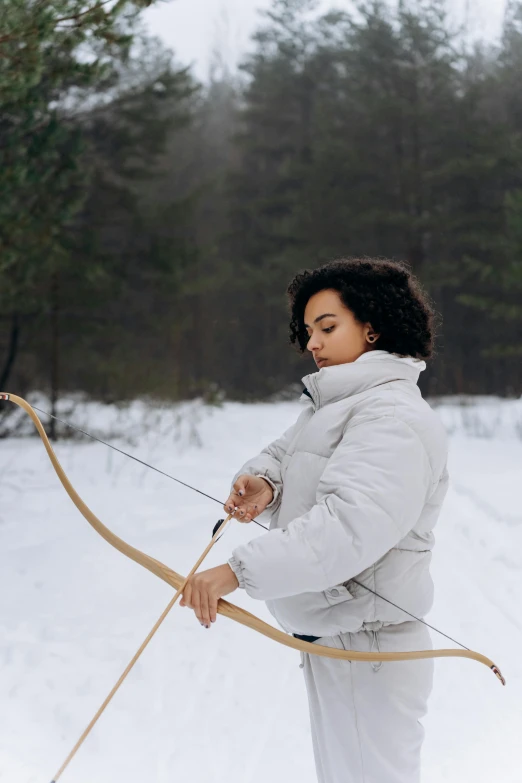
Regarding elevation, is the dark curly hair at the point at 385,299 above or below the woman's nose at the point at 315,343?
above

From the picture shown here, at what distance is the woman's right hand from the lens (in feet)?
5.08

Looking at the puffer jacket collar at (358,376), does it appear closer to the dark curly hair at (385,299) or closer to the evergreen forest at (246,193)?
the dark curly hair at (385,299)

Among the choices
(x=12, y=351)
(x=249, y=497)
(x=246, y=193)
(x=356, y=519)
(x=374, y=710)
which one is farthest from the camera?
(x=246, y=193)

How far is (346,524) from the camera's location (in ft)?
3.91

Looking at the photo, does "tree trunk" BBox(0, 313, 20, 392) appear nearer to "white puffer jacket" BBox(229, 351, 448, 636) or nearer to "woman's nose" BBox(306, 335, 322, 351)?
"woman's nose" BBox(306, 335, 322, 351)

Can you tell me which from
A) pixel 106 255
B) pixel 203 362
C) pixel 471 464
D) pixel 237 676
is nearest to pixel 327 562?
pixel 237 676

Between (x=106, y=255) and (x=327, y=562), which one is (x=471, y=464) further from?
(x=327, y=562)

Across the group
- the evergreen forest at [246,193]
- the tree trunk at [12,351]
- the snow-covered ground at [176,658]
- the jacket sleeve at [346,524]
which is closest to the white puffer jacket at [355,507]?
the jacket sleeve at [346,524]

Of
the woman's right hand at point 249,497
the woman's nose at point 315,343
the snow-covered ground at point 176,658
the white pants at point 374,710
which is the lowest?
the snow-covered ground at point 176,658

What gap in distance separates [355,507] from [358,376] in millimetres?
279

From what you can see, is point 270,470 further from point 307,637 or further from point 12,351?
point 12,351

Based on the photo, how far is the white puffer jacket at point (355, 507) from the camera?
1191 mm

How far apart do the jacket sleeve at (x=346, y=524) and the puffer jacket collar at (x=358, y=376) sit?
129 mm

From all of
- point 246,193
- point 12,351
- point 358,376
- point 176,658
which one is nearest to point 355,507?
point 358,376
